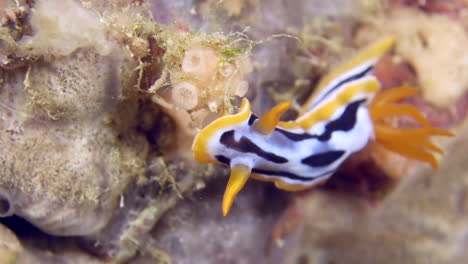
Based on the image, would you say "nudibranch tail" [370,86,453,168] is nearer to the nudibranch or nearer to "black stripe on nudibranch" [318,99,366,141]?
the nudibranch

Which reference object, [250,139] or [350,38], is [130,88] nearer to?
[250,139]

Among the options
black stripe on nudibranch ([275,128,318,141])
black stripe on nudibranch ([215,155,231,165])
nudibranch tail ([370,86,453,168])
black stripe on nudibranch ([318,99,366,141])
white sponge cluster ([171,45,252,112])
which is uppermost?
white sponge cluster ([171,45,252,112])

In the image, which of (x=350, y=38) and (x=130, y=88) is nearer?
(x=130, y=88)

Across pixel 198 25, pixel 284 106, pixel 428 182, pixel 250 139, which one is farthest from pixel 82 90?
pixel 428 182

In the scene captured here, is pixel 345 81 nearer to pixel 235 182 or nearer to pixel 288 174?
pixel 288 174

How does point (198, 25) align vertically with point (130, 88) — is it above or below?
above

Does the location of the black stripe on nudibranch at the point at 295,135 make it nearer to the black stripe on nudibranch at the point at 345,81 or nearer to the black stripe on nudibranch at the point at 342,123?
the black stripe on nudibranch at the point at 342,123

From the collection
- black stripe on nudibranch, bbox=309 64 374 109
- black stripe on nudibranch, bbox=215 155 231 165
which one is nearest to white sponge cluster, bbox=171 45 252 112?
black stripe on nudibranch, bbox=215 155 231 165

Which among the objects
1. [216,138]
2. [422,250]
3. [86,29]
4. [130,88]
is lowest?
[422,250]
